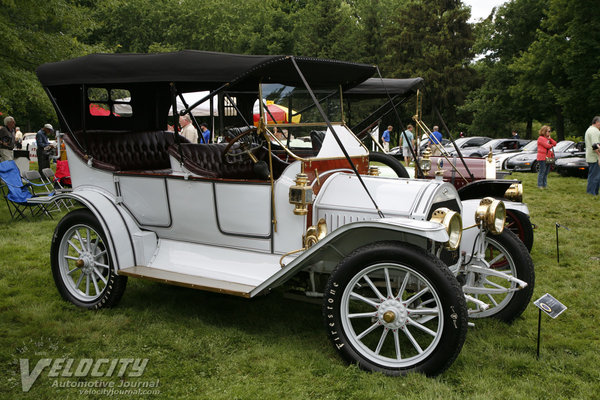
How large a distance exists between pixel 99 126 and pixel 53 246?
4.70 ft

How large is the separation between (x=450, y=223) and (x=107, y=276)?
316 centimetres

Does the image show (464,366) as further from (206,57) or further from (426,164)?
(426,164)

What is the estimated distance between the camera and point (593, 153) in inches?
456

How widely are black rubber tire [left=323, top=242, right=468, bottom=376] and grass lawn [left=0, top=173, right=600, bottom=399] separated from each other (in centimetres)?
10

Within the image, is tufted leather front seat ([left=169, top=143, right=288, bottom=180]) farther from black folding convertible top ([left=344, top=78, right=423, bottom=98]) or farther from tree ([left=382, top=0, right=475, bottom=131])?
tree ([left=382, top=0, right=475, bottom=131])

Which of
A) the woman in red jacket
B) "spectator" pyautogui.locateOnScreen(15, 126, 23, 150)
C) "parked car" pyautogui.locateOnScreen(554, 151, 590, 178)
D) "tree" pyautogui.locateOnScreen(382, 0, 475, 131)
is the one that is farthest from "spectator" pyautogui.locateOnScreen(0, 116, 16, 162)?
"tree" pyautogui.locateOnScreen(382, 0, 475, 131)

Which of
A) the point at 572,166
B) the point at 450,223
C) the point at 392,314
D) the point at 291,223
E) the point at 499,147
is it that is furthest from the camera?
the point at 499,147

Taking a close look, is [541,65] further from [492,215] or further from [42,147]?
[492,215]

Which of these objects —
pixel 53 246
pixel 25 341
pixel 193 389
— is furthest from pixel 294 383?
pixel 53 246

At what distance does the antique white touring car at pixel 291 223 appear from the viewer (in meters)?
3.45

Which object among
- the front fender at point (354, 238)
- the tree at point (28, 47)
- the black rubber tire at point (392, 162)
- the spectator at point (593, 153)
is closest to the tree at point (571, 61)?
the spectator at point (593, 153)

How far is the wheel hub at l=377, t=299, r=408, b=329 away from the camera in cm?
343

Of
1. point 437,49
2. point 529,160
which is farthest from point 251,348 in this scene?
point 437,49

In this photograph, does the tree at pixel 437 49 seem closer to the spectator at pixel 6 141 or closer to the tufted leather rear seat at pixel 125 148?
the spectator at pixel 6 141
